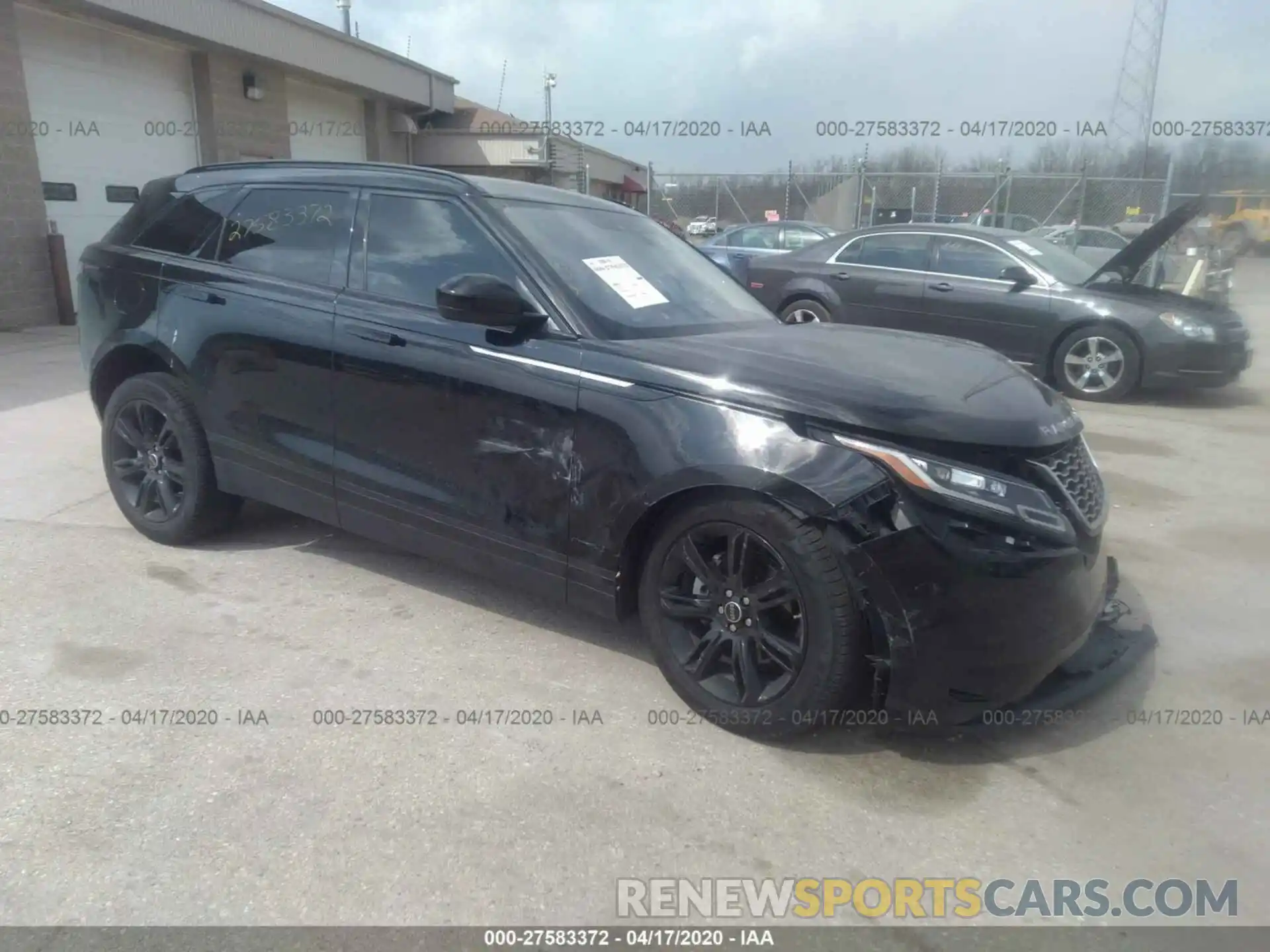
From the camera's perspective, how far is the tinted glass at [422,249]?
3.60 meters

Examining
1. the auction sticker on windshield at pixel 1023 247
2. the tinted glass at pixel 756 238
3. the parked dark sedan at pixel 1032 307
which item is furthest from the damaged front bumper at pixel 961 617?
the tinted glass at pixel 756 238

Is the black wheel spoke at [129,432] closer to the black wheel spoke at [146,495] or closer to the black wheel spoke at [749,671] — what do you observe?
the black wheel spoke at [146,495]

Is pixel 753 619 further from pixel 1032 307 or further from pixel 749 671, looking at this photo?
pixel 1032 307

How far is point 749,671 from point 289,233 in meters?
2.82

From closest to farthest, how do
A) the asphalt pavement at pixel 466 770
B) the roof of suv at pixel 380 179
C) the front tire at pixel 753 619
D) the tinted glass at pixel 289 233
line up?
the asphalt pavement at pixel 466 770
the front tire at pixel 753 619
the roof of suv at pixel 380 179
the tinted glass at pixel 289 233

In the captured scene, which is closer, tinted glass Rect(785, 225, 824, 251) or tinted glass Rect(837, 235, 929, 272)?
tinted glass Rect(837, 235, 929, 272)

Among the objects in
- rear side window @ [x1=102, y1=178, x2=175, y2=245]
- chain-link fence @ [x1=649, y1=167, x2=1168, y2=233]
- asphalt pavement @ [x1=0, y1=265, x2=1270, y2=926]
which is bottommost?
asphalt pavement @ [x1=0, y1=265, x2=1270, y2=926]

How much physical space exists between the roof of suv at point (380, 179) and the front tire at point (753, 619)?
1698 mm

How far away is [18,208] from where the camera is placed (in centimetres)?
1097

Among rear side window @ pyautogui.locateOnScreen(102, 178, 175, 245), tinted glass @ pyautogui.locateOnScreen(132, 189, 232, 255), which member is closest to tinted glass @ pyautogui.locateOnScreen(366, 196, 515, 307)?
tinted glass @ pyautogui.locateOnScreen(132, 189, 232, 255)

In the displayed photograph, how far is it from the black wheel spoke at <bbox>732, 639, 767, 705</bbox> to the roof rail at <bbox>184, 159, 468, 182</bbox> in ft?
7.18

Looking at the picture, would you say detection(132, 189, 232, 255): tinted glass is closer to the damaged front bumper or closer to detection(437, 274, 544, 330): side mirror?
detection(437, 274, 544, 330): side mirror

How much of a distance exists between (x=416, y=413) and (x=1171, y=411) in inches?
301

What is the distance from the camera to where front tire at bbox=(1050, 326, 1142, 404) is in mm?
8609
